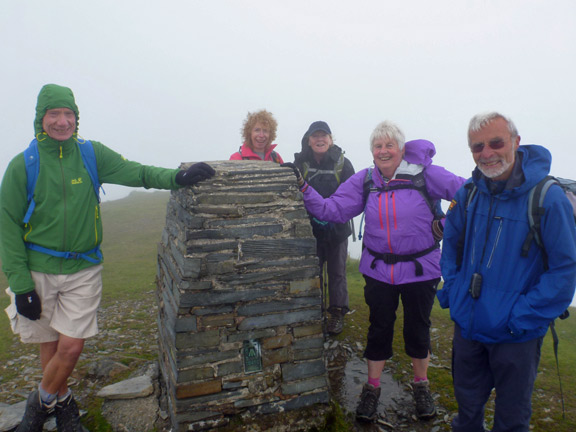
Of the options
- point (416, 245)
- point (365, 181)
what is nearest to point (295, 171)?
point (365, 181)

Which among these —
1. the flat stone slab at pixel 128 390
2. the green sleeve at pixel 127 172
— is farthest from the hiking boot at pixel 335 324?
the green sleeve at pixel 127 172

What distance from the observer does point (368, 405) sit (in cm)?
500

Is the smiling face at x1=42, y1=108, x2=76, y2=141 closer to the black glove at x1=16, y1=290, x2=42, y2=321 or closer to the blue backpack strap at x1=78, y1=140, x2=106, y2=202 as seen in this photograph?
the blue backpack strap at x1=78, y1=140, x2=106, y2=202

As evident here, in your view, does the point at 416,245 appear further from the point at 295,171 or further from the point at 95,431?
the point at 95,431

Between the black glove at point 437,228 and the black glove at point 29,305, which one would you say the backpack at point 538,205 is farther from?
the black glove at point 29,305

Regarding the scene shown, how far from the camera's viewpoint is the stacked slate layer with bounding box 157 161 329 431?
426 centimetres

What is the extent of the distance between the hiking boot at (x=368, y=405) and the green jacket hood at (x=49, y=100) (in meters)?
4.89

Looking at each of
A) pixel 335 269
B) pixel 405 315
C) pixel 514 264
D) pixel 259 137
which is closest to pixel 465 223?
pixel 514 264

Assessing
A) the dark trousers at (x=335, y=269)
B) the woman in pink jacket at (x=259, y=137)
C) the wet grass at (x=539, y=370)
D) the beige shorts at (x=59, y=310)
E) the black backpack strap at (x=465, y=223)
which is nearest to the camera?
the black backpack strap at (x=465, y=223)

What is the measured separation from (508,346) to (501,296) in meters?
0.46

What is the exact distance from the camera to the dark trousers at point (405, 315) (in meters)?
4.75

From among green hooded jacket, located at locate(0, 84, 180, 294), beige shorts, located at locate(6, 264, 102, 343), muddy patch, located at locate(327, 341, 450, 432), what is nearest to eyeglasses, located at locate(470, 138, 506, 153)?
muddy patch, located at locate(327, 341, 450, 432)

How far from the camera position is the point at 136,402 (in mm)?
5215

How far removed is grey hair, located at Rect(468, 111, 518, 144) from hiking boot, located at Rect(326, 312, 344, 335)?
483 centimetres
